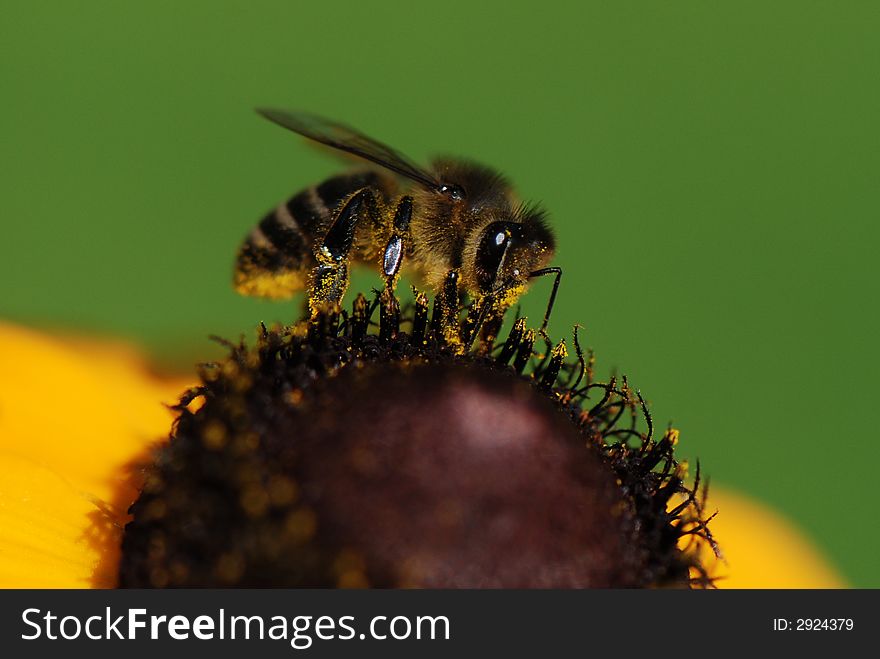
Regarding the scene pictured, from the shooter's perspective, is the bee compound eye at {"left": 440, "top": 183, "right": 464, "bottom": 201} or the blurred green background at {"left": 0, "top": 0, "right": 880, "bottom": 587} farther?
the blurred green background at {"left": 0, "top": 0, "right": 880, "bottom": 587}

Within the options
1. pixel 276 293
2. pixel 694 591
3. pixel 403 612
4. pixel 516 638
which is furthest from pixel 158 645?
pixel 276 293

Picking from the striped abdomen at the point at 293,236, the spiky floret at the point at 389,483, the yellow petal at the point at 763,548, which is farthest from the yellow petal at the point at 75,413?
the yellow petal at the point at 763,548

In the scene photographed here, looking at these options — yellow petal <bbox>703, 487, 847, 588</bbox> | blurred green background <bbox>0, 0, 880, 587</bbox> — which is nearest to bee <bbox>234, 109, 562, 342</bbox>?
blurred green background <bbox>0, 0, 880, 587</bbox>

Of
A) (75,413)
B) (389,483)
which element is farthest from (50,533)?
(389,483)

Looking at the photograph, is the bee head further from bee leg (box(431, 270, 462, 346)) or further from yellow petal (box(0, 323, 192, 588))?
yellow petal (box(0, 323, 192, 588))

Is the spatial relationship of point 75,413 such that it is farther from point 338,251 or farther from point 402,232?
point 402,232

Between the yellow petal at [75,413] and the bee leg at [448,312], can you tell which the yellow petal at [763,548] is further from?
the yellow petal at [75,413]

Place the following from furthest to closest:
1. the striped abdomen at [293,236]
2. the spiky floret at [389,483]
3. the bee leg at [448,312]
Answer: the striped abdomen at [293,236], the bee leg at [448,312], the spiky floret at [389,483]
